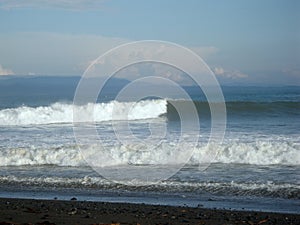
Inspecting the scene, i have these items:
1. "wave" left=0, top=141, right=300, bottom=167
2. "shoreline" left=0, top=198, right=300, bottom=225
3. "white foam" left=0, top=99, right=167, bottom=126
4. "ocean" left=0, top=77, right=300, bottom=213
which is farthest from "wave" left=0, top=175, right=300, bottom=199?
"white foam" left=0, top=99, right=167, bottom=126

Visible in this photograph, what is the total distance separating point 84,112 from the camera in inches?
1438

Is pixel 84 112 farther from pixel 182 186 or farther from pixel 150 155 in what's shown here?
pixel 182 186

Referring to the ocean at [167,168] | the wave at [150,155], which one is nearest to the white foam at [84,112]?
the ocean at [167,168]

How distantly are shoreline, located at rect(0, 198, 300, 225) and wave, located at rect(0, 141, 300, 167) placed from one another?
5829mm

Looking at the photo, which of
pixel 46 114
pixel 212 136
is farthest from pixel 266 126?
pixel 46 114

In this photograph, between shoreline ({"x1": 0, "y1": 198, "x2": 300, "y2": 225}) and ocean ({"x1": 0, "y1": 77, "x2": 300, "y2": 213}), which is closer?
shoreline ({"x1": 0, "y1": 198, "x2": 300, "y2": 225})

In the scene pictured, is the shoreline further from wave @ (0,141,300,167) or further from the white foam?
the white foam

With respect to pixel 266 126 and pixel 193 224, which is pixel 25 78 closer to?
pixel 266 126

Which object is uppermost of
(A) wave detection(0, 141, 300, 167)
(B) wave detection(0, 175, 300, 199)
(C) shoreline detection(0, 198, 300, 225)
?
(A) wave detection(0, 141, 300, 167)

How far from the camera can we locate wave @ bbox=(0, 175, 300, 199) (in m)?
11.8

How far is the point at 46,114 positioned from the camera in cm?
3397

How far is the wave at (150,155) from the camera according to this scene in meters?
16.4

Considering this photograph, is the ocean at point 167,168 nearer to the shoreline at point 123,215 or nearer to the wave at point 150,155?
the wave at point 150,155

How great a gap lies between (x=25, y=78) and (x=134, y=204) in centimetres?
4995
